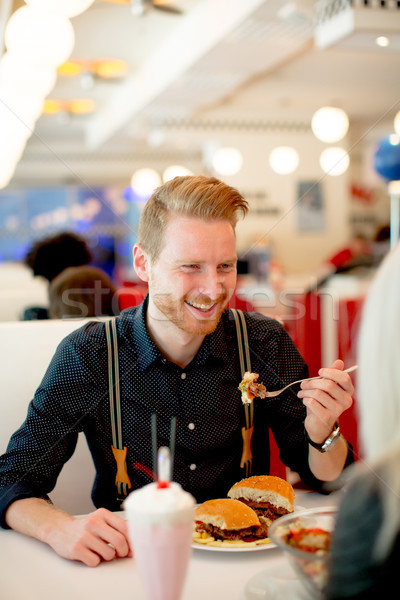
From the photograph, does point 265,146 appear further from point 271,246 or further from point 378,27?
point 378,27

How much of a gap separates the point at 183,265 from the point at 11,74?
288 centimetres

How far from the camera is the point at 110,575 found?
1.00 meters

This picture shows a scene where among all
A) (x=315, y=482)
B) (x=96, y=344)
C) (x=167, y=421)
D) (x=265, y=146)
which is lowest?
(x=315, y=482)

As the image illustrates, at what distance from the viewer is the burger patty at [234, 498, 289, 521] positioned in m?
1.17

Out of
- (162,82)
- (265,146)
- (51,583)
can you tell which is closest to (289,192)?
(265,146)

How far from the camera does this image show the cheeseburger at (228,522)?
3.59ft

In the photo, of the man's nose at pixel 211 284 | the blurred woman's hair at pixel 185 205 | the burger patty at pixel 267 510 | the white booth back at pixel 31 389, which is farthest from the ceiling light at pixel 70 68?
the burger patty at pixel 267 510

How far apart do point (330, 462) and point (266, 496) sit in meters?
0.23

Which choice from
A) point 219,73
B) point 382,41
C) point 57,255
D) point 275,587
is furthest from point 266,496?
point 219,73

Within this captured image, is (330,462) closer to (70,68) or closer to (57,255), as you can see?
(57,255)

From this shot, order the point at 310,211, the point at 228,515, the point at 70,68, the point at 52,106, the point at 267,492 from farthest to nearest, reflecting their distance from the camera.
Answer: the point at 310,211, the point at 52,106, the point at 70,68, the point at 267,492, the point at 228,515

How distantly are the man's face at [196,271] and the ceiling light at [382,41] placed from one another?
3.58 metres

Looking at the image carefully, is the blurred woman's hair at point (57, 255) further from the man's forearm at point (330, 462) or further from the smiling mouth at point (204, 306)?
the man's forearm at point (330, 462)

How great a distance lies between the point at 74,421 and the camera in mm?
1439
